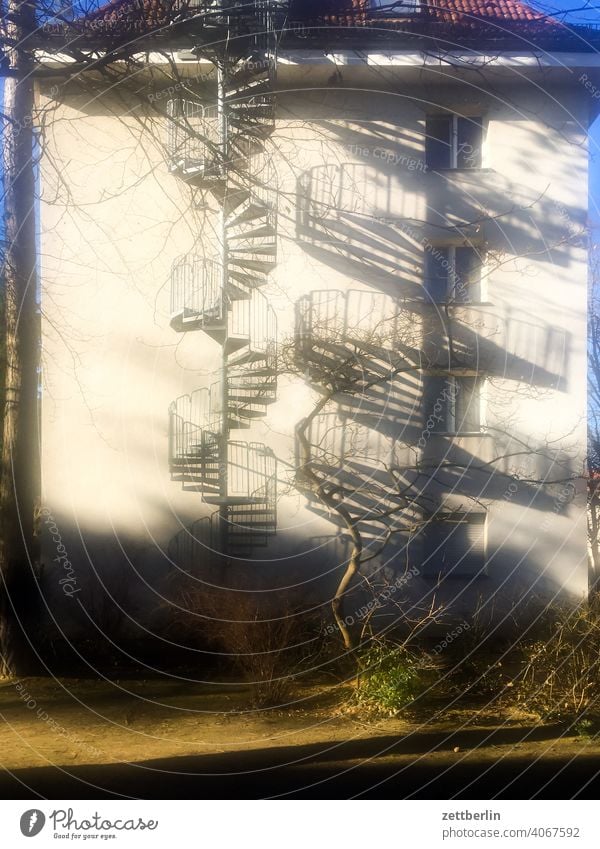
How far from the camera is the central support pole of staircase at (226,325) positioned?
3.71 metres

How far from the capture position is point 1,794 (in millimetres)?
2926

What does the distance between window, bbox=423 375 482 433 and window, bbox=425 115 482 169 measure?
1291 mm

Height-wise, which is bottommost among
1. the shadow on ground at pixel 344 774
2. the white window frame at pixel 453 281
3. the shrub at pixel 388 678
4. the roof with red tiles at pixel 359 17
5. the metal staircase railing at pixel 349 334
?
the shadow on ground at pixel 344 774

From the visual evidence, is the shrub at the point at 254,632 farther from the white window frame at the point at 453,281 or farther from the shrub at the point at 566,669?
the white window frame at the point at 453,281

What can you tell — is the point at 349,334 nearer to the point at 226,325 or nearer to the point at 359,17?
the point at 226,325

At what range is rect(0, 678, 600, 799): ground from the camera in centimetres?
305

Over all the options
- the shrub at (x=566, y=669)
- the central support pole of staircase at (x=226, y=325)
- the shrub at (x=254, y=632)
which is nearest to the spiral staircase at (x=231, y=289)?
the central support pole of staircase at (x=226, y=325)

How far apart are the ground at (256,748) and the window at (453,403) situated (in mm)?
1516

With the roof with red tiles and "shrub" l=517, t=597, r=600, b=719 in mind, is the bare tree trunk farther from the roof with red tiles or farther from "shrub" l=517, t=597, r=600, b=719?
"shrub" l=517, t=597, r=600, b=719

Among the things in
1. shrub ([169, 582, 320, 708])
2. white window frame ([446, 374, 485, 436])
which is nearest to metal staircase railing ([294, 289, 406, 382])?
white window frame ([446, 374, 485, 436])

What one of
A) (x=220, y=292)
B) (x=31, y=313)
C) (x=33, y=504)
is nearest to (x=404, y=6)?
(x=220, y=292)

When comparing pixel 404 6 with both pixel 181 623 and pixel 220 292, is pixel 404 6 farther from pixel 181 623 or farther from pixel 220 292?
pixel 181 623

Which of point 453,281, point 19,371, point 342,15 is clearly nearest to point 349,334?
point 453,281

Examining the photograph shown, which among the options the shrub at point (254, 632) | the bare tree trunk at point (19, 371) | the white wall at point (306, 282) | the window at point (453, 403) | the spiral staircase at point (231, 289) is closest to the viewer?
the shrub at point (254, 632)
